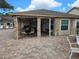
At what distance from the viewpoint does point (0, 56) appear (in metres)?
7.83

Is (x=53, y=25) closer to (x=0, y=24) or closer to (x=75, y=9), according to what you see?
(x=75, y=9)

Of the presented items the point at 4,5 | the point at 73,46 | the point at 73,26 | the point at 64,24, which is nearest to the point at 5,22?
the point at 4,5

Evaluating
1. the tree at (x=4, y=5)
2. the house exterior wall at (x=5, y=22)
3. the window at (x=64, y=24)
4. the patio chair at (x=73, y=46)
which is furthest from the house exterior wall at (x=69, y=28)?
the house exterior wall at (x=5, y=22)

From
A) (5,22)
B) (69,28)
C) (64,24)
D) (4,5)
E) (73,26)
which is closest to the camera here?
(64,24)

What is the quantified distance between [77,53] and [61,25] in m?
9.13

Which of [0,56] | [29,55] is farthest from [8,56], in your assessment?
[29,55]

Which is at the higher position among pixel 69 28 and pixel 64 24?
pixel 64 24

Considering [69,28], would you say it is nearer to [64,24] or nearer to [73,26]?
[73,26]

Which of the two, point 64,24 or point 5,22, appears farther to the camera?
point 5,22

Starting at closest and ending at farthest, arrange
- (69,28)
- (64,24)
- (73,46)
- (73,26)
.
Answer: (73,46) → (64,24) → (69,28) → (73,26)

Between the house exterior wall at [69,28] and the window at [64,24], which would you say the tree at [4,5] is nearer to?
the house exterior wall at [69,28]

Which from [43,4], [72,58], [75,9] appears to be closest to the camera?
[72,58]

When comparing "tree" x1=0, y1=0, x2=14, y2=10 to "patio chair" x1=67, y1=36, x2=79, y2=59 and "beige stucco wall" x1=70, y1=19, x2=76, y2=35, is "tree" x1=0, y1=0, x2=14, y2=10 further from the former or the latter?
"patio chair" x1=67, y1=36, x2=79, y2=59

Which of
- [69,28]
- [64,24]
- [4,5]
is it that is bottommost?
[69,28]
